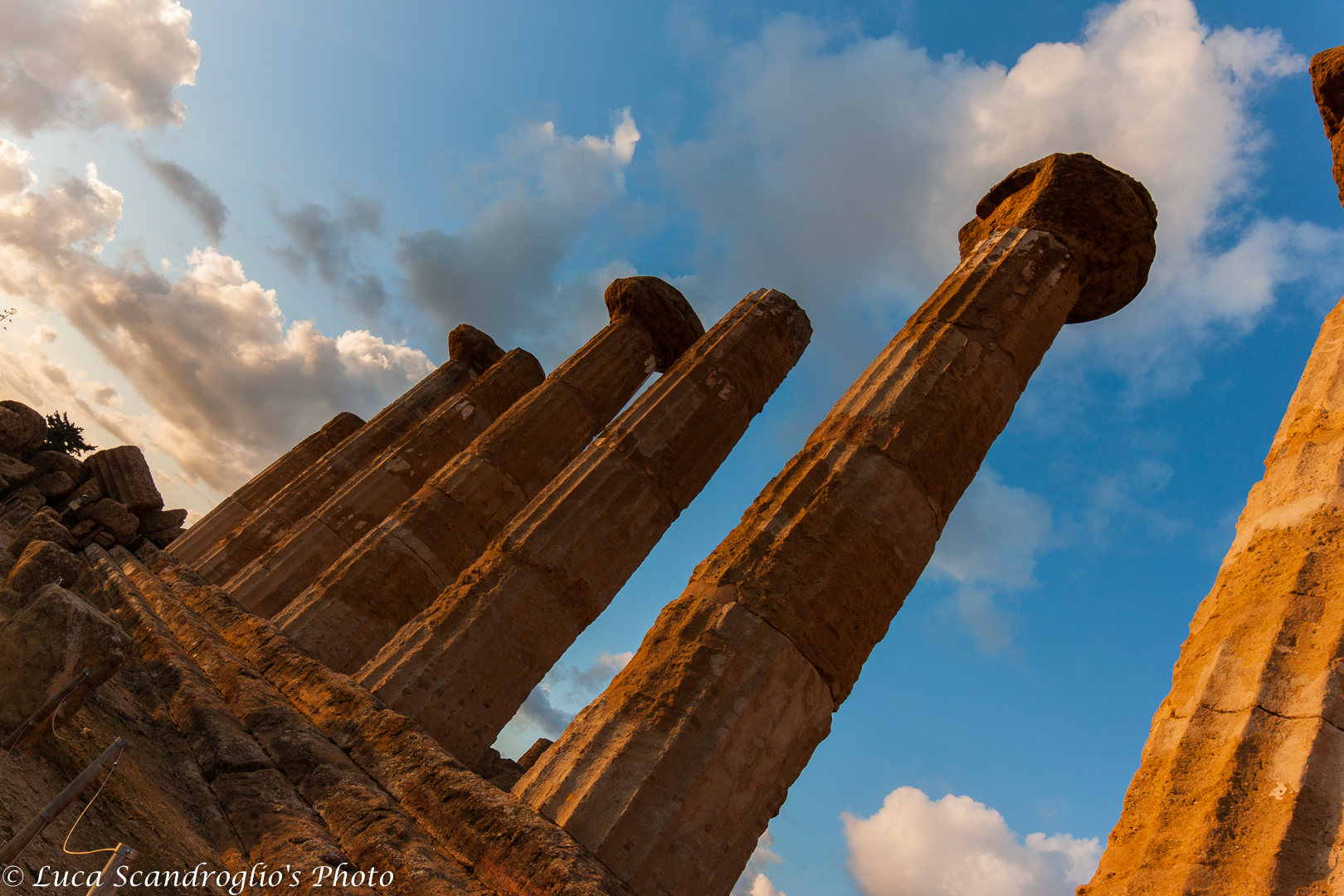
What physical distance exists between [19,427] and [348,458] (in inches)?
241

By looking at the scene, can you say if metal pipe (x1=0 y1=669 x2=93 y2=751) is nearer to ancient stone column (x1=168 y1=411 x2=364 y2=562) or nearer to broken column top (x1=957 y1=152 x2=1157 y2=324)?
broken column top (x1=957 y1=152 x2=1157 y2=324)

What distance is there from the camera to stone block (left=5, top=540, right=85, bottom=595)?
4.24m

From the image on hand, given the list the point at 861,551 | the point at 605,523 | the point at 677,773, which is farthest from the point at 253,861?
the point at 605,523

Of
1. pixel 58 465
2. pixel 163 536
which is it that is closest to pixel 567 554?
pixel 163 536

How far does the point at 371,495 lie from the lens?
41.4ft

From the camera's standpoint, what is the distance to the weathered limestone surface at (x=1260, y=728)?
8.02 ft

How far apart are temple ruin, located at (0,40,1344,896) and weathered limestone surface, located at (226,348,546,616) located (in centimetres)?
11

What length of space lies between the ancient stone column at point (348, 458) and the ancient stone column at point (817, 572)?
36.8ft

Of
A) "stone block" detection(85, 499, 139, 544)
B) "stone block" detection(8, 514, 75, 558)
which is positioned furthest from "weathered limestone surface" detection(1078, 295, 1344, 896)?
"stone block" detection(85, 499, 139, 544)

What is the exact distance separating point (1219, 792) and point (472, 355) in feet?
59.8

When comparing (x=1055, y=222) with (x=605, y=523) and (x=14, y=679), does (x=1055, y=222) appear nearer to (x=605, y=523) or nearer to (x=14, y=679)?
(x=605, y=523)

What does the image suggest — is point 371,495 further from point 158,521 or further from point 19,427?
point 19,427

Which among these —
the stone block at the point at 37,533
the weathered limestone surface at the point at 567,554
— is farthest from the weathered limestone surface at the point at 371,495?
the weathered limestone surface at the point at 567,554

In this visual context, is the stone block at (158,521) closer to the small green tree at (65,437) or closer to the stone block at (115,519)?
the stone block at (115,519)
